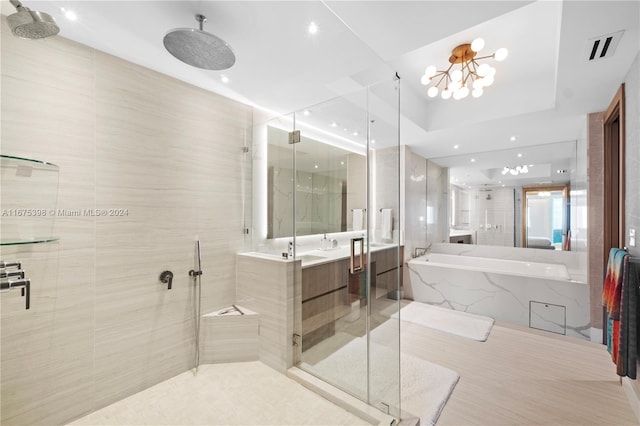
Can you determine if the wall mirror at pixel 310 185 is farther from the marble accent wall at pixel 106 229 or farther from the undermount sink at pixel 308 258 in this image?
the marble accent wall at pixel 106 229

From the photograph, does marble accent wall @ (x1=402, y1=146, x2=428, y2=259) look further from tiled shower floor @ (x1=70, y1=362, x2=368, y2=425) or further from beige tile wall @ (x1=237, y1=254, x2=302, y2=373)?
tiled shower floor @ (x1=70, y1=362, x2=368, y2=425)

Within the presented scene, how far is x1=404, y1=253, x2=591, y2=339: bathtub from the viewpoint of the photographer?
3.00 metres

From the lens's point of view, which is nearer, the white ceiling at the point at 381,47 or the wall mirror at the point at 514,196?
the white ceiling at the point at 381,47

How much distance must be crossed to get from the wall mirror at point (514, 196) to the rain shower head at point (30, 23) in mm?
4851

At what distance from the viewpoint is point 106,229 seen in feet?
6.25

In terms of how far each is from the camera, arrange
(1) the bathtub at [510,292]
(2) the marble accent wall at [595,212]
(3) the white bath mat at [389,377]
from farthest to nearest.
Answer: (1) the bathtub at [510,292] < (2) the marble accent wall at [595,212] < (3) the white bath mat at [389,377]

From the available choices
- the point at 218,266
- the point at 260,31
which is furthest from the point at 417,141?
the point at 218,266

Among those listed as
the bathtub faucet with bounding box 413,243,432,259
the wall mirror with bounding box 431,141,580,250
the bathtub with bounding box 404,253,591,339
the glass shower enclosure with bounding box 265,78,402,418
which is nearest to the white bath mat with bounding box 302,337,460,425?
the glass shower enclosure with bounding box 265,78,402,418

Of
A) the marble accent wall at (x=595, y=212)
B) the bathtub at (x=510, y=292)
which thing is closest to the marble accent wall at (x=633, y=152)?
the marble accent wall at (x=595, y=212)

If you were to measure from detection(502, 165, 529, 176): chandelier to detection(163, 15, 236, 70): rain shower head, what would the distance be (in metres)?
4.34

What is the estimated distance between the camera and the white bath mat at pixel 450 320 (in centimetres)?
304

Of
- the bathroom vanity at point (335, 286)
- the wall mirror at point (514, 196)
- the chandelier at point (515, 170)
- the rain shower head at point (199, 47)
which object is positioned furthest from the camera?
the chandelier at point (515, 170)

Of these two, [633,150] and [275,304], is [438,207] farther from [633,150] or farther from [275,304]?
[275,304]

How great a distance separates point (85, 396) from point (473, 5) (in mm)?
3379
